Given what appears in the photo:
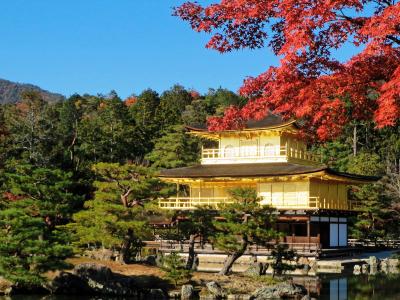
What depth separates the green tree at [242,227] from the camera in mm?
19891

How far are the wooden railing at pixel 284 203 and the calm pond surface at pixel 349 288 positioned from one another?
612cm

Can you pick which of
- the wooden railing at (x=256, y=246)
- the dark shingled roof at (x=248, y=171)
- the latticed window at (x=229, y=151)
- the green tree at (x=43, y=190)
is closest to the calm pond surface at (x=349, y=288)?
the green tree at (x=43, y=190)

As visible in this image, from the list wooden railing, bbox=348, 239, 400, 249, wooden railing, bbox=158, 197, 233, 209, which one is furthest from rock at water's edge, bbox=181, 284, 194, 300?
wooden railing, bbox=348, 239, 400, 249

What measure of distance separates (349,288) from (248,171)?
12.5 metres

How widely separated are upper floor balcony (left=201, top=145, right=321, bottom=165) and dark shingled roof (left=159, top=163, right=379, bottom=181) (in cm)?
50

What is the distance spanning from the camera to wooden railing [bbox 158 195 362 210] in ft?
99.1

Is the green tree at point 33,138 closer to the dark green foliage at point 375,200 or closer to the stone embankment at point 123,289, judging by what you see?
the dark green foliage at point 375,200

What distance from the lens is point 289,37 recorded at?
6305mm

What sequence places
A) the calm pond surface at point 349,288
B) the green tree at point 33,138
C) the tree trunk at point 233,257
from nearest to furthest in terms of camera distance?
1. the calm pond surface at point 349,288
2. the tree trunk at point 233,257
3. the green tree at point 33,138

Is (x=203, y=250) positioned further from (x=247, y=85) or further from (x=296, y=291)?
(x=247, y=85)

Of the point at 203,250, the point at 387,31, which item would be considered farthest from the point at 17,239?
the point at 203,250

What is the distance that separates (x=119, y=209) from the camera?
786 inches

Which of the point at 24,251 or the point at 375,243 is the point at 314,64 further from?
the point at 375,243

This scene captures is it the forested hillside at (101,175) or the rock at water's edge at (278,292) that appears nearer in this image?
the forested hillside at (101,175)
